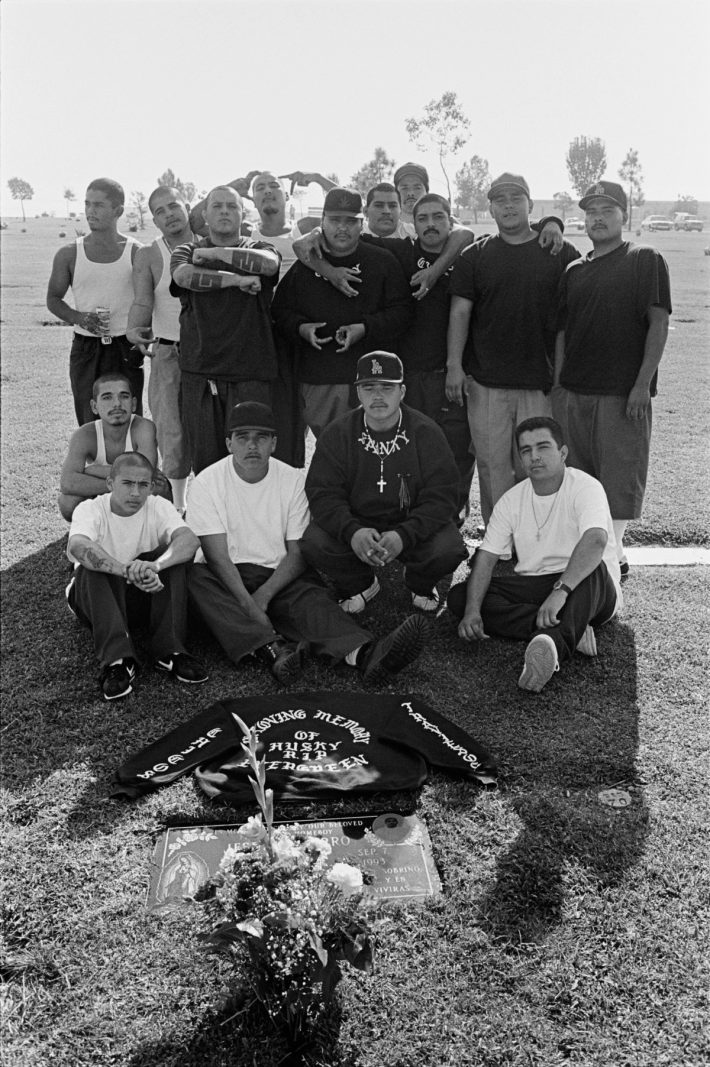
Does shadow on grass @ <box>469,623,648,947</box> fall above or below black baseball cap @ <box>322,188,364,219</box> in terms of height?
below

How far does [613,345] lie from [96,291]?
11.5 ft

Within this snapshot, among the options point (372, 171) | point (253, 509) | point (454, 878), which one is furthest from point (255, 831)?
point (372, 171)

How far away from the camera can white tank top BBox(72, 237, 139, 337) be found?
6.11m

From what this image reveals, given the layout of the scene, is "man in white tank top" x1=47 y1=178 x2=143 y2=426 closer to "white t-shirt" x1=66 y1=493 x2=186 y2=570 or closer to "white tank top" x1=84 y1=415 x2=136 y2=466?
"white tank top" x1=84 y1=415 x2=136 y2=466

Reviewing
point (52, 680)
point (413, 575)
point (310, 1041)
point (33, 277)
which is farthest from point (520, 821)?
point (33, 277)

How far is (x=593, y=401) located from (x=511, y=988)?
3819 mm

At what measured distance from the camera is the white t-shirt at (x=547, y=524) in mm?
4910

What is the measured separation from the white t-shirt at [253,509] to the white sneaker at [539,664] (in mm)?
1550

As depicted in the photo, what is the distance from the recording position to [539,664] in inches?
171

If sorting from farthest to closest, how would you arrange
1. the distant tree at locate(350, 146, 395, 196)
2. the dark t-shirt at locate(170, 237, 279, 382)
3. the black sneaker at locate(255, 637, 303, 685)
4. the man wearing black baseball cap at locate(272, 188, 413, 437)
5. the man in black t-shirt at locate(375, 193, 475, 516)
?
1. the distant tree at locate(350, 146, 395, 196)
2. the man in black t-shirt at locate(375, 193, 475, 516)
3. the man wearing black baseball cap at locate(272, 188, 413, 437)
4. the dark t-shirt at locate(170, 237, 279, 382)
5. the black sneaker at locate(255, 637, 303, 685)

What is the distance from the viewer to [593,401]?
219 inches

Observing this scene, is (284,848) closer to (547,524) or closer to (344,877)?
(344,877)

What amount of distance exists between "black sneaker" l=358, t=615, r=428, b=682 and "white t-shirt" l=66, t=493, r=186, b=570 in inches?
52.8

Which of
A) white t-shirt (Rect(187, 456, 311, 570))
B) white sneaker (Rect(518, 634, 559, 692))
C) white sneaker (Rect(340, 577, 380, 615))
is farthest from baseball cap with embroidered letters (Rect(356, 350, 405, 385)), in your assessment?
white sneaker (Rect(518, 634, 559, 692))
